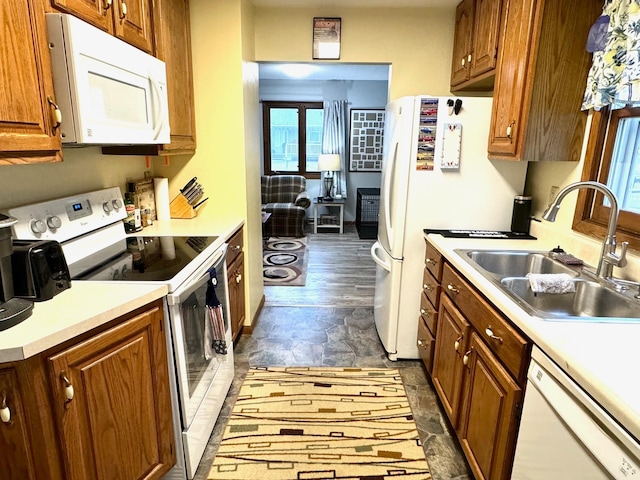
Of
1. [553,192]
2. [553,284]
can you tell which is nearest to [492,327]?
[553,284]

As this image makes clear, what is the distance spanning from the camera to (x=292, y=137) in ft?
21.9

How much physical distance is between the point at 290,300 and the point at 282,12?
92.3 inches

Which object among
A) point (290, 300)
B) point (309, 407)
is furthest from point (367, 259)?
point (309, 407)

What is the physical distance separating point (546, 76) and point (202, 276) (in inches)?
72.0

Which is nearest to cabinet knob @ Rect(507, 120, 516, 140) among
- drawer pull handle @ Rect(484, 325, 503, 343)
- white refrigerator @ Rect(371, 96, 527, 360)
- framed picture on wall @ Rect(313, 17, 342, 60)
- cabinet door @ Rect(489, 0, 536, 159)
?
cabinet door @ Rect(489, 0, 536, 159)

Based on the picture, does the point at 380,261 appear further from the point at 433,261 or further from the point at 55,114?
the point at 55,114

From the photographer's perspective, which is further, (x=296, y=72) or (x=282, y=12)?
(x=296, y=72)

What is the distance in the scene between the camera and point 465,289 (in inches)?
66.9

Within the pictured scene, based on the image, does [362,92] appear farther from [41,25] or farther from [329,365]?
[41,25]

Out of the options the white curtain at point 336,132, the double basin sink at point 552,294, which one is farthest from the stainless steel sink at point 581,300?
the white curtain at point 336,132

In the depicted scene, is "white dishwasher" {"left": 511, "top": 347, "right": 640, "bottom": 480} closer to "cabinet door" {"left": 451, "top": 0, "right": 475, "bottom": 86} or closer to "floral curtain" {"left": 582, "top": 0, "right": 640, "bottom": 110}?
"floral curtain" {"left": 582, "top": 0, "right": 640, "bottom": 110}

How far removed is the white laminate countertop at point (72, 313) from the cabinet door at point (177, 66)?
1082 millimetres

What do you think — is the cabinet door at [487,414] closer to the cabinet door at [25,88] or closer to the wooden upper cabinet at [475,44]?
the wooden upper cabinet at [475,44]

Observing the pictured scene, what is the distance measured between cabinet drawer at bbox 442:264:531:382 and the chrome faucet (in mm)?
419
